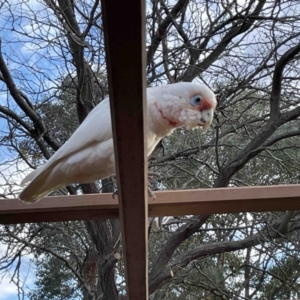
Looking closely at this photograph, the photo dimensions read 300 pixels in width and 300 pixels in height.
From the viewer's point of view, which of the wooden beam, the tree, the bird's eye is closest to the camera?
the wooden beam

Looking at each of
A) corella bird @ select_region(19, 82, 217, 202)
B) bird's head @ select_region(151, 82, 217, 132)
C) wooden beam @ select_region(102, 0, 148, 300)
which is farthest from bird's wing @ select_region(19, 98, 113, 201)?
wooden beam @ select_region(102, 0, 148, 300)

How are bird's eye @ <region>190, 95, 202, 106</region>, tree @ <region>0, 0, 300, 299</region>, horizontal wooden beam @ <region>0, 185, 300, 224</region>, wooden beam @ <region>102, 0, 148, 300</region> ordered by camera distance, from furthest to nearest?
tree @ <region>0, 0, 300, 299</region>, bird's eye @ <region>190, 95, 202, 106</region>, horizontal wooden beam @ <region>0, 185, 300, 224</region>, wooden beam @ <region>102, 0, 148, 300</region>

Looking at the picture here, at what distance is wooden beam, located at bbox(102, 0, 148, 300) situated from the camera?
490mm

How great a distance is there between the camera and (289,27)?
8.18 ft

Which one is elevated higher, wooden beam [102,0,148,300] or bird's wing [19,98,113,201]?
bird's wing [19,98,113,201]

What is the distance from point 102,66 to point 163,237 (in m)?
1.04

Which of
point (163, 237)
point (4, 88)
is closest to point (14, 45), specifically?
point (4, 88)

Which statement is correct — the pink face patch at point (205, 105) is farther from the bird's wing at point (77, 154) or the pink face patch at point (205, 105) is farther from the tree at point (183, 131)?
the tree at point (183, 131)

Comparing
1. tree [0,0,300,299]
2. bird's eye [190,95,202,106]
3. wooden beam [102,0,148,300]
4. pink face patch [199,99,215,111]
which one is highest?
tree [0,0,300,299]

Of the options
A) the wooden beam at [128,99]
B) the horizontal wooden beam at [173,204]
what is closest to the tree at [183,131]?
the horizontal wooden beam at [173,204]

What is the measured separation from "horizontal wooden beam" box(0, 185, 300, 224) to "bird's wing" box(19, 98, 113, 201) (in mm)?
48

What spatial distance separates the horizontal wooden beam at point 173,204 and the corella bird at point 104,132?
0.05 metres

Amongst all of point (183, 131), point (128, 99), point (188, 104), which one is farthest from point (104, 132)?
point (183, 131)

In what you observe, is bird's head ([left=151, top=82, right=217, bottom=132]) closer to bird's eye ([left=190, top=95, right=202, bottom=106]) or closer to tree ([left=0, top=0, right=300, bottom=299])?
bird's eye ([left=190, top=95, right=202, bottom=106])
